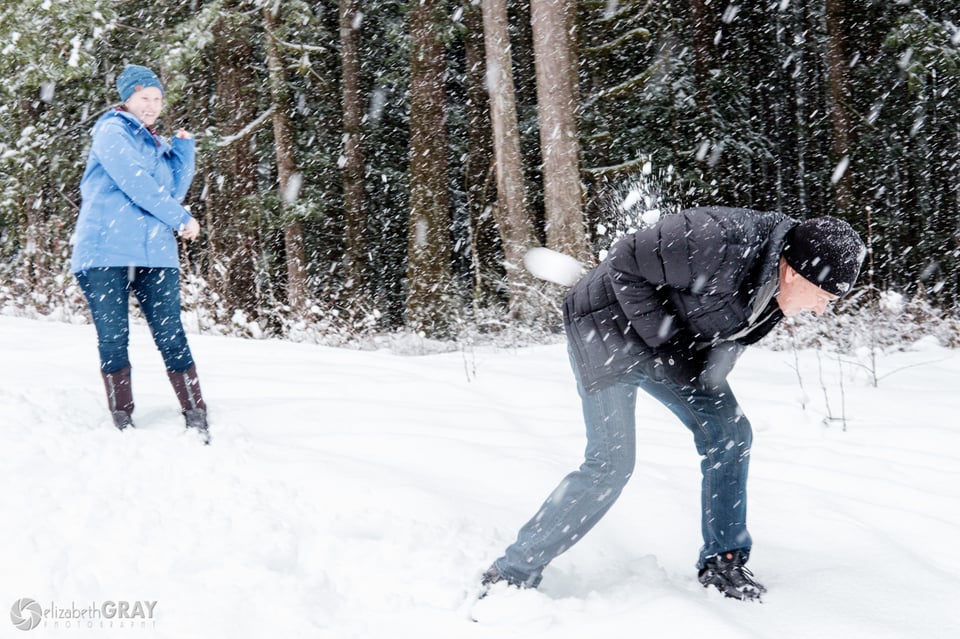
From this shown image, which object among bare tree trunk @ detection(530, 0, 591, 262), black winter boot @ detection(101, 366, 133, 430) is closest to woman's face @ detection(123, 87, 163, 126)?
black winter boot @ detection(101, 366, 133, 430)

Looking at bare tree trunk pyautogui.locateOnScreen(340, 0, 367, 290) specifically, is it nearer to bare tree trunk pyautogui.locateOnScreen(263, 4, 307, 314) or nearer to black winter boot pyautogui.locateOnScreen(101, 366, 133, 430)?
bare tree trunk pyautogui.locateOnScreen(263, 4, 307, 314)

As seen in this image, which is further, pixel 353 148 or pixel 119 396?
pixel 353 148

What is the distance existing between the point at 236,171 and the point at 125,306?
355 inches

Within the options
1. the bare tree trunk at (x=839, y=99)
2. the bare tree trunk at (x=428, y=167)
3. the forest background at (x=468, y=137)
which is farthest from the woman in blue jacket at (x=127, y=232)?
the bare tree trunk at (x=839, y=99)

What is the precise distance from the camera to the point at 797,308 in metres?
2.29

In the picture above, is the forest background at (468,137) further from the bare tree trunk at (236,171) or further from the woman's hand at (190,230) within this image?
the woman's hand at (190,230)

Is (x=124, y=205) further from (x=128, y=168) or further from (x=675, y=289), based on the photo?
(x=675, y=289)

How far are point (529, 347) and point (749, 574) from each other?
4730mm

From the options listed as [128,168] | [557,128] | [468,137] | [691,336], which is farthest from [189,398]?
[468,137]

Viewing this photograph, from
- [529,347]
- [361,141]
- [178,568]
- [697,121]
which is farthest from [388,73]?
[178,568]

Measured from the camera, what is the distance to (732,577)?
2674 millimetres

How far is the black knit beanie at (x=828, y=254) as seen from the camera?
7.00 feet

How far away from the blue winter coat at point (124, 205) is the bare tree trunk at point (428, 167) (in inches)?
283

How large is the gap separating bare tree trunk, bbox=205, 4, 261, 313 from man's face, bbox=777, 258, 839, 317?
9.79 m
